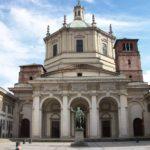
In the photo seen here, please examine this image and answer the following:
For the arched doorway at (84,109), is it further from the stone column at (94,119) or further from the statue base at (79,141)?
the statue base at (79,141)

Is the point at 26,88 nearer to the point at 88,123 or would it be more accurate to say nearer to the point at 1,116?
the point at 1,116

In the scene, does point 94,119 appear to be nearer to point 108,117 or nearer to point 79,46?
point 108,117

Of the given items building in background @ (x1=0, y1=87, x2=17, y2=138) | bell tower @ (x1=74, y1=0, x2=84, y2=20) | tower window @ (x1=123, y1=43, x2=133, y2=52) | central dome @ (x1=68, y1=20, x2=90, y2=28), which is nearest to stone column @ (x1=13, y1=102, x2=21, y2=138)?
building in background @ (x1=0, y1=87, x2=17, y2=138)

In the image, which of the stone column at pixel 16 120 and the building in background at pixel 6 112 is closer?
the building in background at pixel 6 112

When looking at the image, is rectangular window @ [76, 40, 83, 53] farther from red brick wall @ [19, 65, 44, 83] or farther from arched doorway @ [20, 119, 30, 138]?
arched doorway @ [20, 119, 30, 138]

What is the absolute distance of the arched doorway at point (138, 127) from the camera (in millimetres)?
42156

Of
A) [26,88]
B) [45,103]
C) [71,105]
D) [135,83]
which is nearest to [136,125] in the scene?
[135,83]

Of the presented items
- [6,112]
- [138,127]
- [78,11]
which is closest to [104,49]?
[78,11]

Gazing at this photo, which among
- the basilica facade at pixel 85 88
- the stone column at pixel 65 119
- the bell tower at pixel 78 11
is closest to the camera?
the stone column at pixel 65 119

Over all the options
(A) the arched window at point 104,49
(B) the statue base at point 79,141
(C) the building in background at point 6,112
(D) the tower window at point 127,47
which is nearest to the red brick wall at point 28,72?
(C) the building in background at point 6,112

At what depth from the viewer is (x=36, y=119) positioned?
39.0 m

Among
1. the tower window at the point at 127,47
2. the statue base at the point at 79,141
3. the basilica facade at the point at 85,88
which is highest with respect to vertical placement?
the tower window at the point at 127,47

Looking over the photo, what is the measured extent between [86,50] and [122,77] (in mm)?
8987

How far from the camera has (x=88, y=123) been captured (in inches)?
1601
